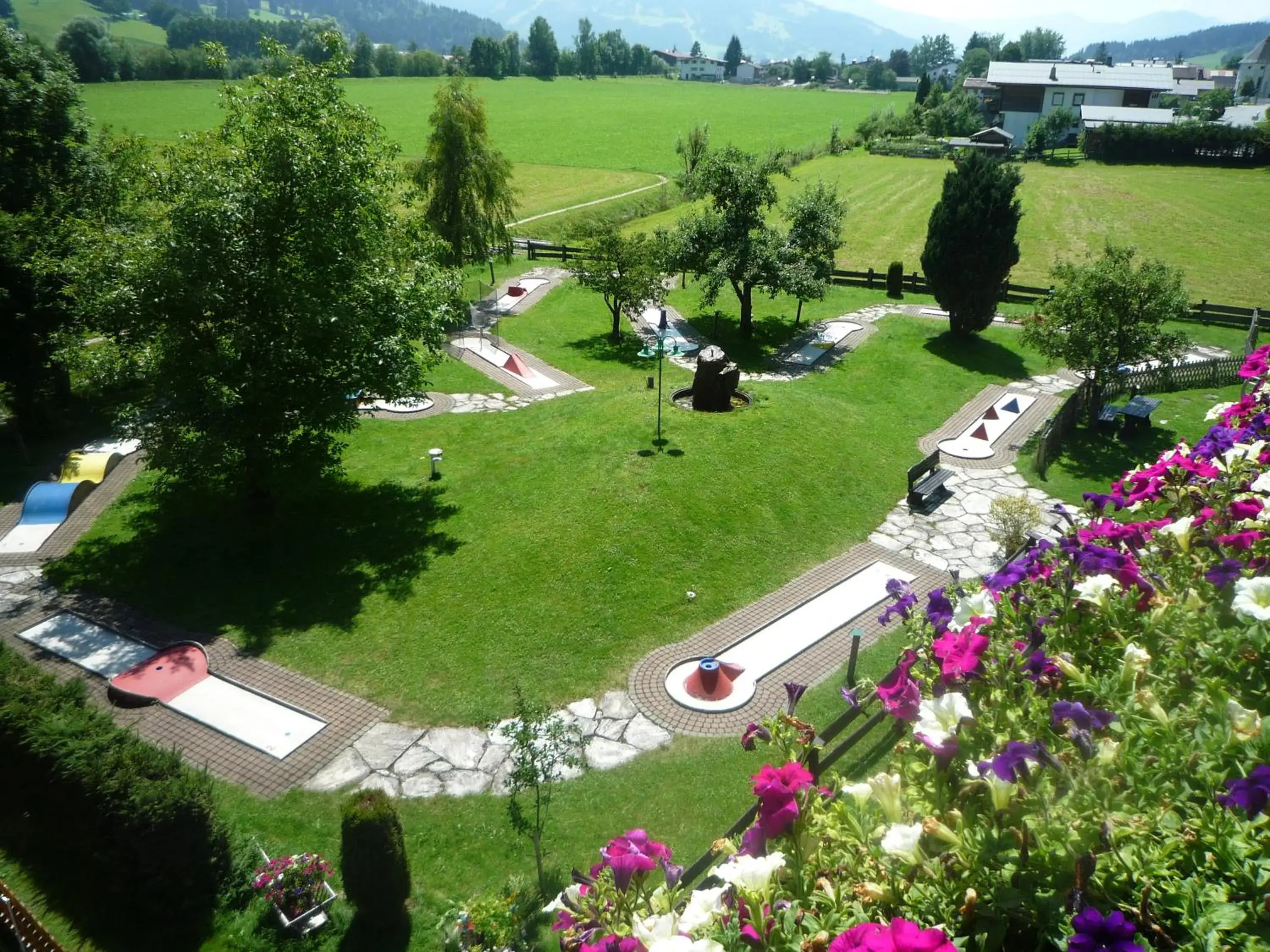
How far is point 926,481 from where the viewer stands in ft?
63.5

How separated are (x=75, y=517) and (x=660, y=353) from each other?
14471 millimetres

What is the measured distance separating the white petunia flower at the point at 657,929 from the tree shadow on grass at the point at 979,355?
91.6ft

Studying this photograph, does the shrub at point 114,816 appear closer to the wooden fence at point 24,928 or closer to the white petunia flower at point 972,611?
the wooden fence at point 24,928

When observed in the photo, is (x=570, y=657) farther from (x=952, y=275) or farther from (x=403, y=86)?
(x=403, y=86)

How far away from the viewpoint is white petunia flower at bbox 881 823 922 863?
3.62 metres

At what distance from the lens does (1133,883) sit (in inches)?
134

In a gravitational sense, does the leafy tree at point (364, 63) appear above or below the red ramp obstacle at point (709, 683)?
above

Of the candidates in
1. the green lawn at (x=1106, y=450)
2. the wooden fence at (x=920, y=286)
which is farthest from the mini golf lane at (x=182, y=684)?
the wooden fence at (x=920, y=286)

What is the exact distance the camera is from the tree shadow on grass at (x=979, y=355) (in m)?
28.6

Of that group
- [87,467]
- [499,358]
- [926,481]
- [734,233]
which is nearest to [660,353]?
[926,481]

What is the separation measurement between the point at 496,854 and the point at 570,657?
4021mm

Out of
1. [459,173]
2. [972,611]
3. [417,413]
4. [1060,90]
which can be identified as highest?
[1060,90]

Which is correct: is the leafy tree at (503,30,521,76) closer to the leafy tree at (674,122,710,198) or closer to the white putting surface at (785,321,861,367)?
the leafy tree at (674,122,710,198)

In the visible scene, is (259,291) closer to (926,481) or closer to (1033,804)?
(926,481)
